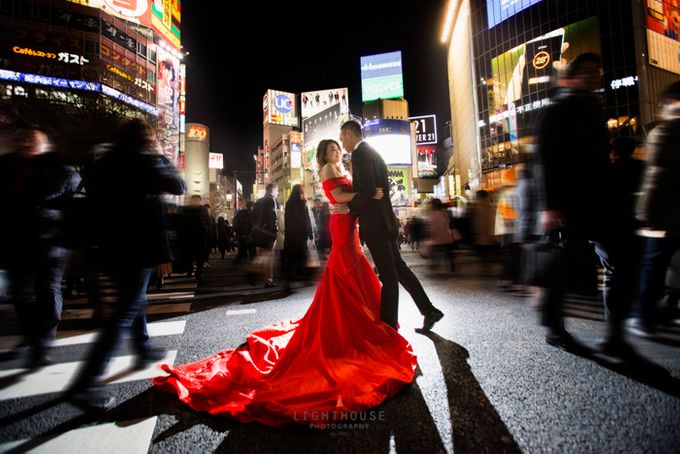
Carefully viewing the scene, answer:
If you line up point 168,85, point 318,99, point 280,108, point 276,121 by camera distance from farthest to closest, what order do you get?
point 280,108 < point 276,121 < point 318,99 < point 168,85

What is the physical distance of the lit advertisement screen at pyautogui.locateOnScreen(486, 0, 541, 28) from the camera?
4353 centimetres

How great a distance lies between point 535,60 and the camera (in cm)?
4112

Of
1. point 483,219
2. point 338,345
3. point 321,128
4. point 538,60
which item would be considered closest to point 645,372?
point 338,345

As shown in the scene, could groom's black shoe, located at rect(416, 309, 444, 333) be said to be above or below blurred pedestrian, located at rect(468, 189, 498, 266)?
below

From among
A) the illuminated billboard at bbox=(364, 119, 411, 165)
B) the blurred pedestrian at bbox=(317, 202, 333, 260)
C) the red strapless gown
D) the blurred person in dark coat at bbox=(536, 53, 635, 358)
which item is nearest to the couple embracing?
the red strapless gown

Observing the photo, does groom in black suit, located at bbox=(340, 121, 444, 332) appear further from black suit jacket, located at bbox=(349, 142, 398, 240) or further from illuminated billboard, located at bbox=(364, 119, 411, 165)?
illuminated billboard, located at bbox=(364, 119, 411, 165)

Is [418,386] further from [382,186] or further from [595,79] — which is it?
[595,79]

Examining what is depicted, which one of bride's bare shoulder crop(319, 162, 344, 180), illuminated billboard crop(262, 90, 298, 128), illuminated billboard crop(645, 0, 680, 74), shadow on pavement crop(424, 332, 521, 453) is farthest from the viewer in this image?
illuminated billboard crop(262, 90, 298, 128)

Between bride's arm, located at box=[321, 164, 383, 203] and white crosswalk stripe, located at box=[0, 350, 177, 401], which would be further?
bride's arm, located at box=[321, 164, 383, 203]

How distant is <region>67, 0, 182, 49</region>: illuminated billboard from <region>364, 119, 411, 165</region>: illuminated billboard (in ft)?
86.2

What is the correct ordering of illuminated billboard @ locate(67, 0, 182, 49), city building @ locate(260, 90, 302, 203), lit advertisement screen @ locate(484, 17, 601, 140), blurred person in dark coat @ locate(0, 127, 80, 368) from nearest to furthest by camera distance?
1. blurred person in dark coat @ locate(0, 127, 80, 368)
2. illuminated billboard @ locate(67, 0, 182, 49)
3. lit advertisement screen @ locate(484, 17, 601, 140)
4. city building @ locate(260, 90, 302, 203)

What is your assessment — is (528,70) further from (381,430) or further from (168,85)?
(381,430)

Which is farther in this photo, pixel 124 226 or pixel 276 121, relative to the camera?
pixel 276 121

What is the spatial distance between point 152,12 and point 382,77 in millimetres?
38294
